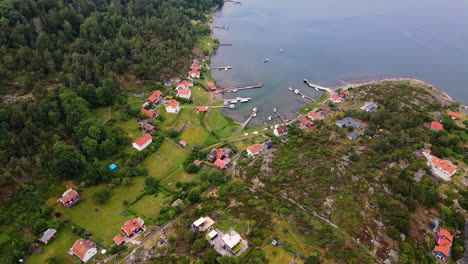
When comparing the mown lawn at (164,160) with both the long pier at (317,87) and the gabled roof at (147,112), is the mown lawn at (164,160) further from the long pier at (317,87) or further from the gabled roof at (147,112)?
the long pier at (317,87)

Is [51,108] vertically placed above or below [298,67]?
above

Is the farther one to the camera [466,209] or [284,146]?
[284,146]

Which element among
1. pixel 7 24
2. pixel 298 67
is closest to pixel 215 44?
pixel 298 67

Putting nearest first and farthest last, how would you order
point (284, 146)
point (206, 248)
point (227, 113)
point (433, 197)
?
point (206, 248), point (433, 197), point (284, 146), point (227, 113)

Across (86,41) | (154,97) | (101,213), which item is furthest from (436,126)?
(86,41)

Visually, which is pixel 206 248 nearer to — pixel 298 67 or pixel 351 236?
pixel 351 236

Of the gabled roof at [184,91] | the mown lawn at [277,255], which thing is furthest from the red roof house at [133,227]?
the gabled roof at [184,91]
